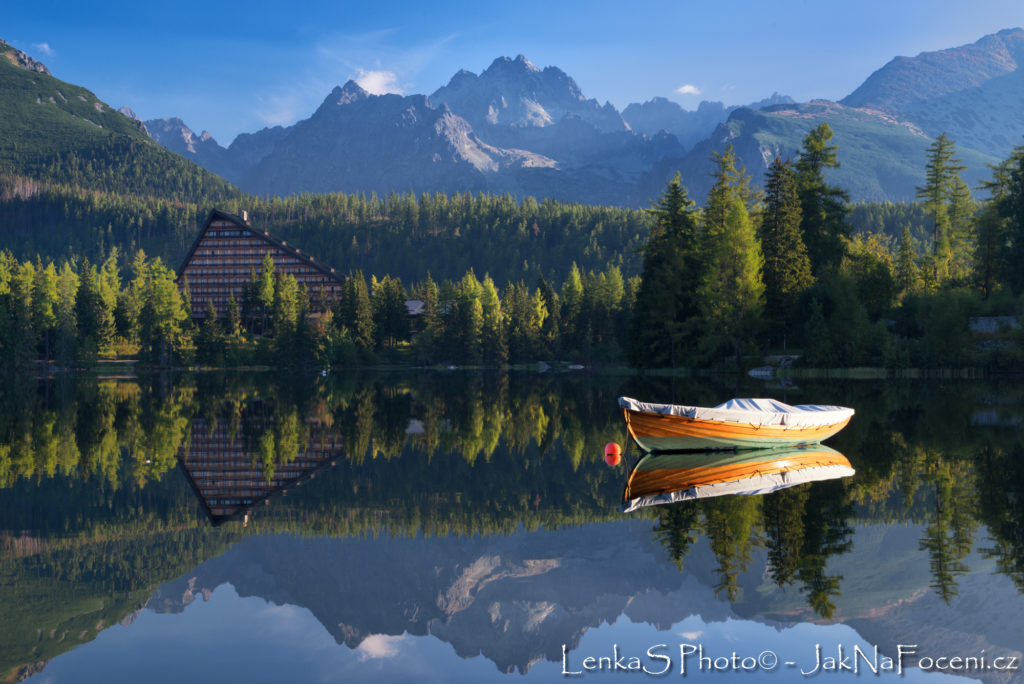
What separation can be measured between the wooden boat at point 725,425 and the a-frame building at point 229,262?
546 ft

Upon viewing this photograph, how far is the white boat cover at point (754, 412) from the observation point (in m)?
24.5

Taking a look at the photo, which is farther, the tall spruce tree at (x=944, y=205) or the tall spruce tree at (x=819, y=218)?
the tall spruce tree at (x=944, y=205)

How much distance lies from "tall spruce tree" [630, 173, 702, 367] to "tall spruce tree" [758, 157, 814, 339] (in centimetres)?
710

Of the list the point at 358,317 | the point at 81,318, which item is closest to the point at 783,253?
the point at 358,317

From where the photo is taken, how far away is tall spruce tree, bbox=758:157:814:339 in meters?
82.0

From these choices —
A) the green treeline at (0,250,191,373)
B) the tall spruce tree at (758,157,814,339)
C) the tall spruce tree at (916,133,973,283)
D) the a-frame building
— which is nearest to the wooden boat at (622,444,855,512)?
the tall spruce tree at (758,157,814,339)

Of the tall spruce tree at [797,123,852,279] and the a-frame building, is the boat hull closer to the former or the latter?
the tall spruce tree at [797,123,852,279]

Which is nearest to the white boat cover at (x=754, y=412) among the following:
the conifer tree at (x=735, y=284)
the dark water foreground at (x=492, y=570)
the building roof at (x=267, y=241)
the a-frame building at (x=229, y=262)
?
Result: the dark water foreground at (x=492, y=570)

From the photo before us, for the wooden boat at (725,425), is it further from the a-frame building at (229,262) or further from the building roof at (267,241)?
the a-frame building at (229,262)

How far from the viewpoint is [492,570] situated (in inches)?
583

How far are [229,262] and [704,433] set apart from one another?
178 meters

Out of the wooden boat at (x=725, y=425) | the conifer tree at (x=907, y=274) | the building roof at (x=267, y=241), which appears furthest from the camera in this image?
the building roof at (x=267, y=241)

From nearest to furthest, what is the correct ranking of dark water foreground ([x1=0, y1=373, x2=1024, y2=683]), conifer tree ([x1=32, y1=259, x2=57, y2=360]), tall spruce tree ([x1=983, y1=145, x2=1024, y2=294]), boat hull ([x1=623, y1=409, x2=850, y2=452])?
dark water foreground ([x1=0, y1=373, x2=1024, y2=683]) → boat hull ([x1=623, y1=409, x2=850, y2=452]) → tall spruce tree ([x1=983, y1=145, x2=1024, y2=294]) → conifer tree ([x1=32, y1=259, x2=57, y2=360])

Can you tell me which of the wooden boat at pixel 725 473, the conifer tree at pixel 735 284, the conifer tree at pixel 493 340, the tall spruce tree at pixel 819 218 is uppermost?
the tall spruce tree at pixel 819 218
